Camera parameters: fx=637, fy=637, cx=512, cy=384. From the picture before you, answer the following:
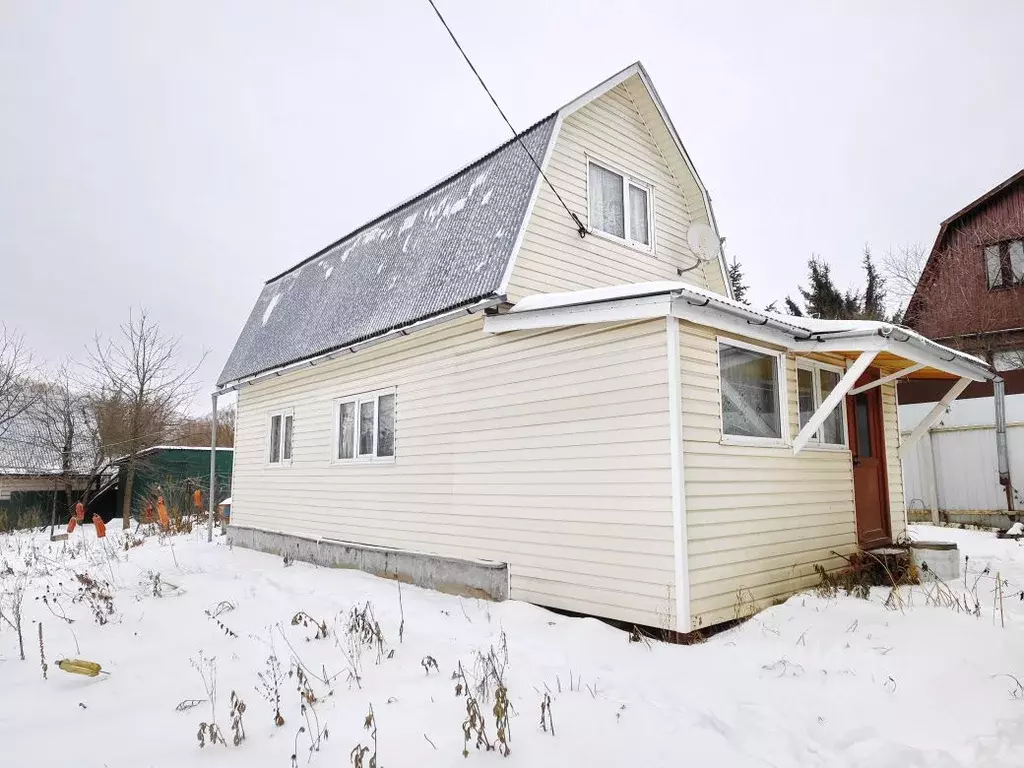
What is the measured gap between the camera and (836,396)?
6.18 metres

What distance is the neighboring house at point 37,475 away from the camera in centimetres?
2258

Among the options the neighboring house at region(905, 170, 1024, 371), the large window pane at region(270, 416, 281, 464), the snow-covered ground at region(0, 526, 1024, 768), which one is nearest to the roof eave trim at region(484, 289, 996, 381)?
the snow-covered ground at region(0, 526, 1024, 768)

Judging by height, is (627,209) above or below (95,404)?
above

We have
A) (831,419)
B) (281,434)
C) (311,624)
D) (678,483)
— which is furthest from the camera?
(281,434)

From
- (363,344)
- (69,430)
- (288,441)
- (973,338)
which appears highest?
(973,338)

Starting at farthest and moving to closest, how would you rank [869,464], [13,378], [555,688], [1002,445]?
[13,378]
[1002,445]
[869,464]
[555,688]

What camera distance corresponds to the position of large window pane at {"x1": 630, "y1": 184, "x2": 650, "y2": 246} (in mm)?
9547

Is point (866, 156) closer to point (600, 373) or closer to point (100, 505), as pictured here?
point (600, 373)

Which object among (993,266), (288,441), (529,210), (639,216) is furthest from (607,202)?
(993,266)

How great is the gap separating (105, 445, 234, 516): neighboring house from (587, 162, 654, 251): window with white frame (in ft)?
55.4

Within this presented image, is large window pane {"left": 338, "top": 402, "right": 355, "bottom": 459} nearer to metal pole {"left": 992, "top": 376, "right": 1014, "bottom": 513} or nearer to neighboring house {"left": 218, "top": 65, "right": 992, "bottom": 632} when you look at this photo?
neighboring house {"left": 218, "top": 65, "right": 992, "bottom": 632}

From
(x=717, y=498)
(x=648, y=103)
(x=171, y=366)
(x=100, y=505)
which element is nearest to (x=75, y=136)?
(x=171, y=366)

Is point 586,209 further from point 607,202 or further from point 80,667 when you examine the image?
point 80,667

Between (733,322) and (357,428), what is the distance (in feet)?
19.9
